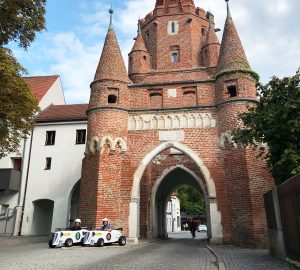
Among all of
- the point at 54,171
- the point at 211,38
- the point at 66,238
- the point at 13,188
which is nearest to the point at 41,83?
the point at 54,171

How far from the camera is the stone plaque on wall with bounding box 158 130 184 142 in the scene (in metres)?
16.4

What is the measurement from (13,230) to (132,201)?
12.3 meters

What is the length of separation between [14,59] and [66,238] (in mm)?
7853

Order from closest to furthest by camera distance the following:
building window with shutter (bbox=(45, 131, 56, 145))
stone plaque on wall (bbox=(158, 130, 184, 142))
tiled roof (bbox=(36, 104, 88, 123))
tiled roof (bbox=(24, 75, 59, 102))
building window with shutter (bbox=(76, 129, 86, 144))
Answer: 1. stone plaque on wall (bbox=(158, 130, 184, 142))
2. building window with shutter (bbox=(76, 129, 86, 144))
3. building window with shutter (bbox=(45, 131, 56, 145))
4. tiled roof (bbox=(36, 104, 88, 123))
5. tiled roof (bbox=(24, 75, 59, 102))

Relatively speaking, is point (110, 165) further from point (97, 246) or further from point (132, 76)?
point (132, 76)

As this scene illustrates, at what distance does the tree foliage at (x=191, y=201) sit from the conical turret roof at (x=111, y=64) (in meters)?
46.2

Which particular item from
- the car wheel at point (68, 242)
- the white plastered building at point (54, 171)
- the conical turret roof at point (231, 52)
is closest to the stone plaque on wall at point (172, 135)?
the conical turret roof at point (231, 52)

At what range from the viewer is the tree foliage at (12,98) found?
43.0 feet

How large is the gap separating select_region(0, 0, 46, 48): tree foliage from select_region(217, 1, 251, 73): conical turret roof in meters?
8.94

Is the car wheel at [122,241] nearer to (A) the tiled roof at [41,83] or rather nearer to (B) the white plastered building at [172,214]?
(A) the tiled roof at [41,83]

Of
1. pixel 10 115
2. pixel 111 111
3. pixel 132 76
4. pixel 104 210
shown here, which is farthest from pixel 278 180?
pixel 132 76

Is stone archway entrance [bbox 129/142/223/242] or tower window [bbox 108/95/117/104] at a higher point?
tower window [bbox 108/95/117/104]

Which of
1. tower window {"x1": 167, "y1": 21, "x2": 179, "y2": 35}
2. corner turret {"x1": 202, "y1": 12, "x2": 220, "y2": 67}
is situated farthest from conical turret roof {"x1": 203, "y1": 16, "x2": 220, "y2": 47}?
tower window {"x1": 167, "y1": 21, "x2": 179, "y2": 35}

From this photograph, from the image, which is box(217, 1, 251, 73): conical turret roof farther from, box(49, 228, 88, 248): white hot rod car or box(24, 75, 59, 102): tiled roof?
box(24, 75, 59, 102): tiled roof
